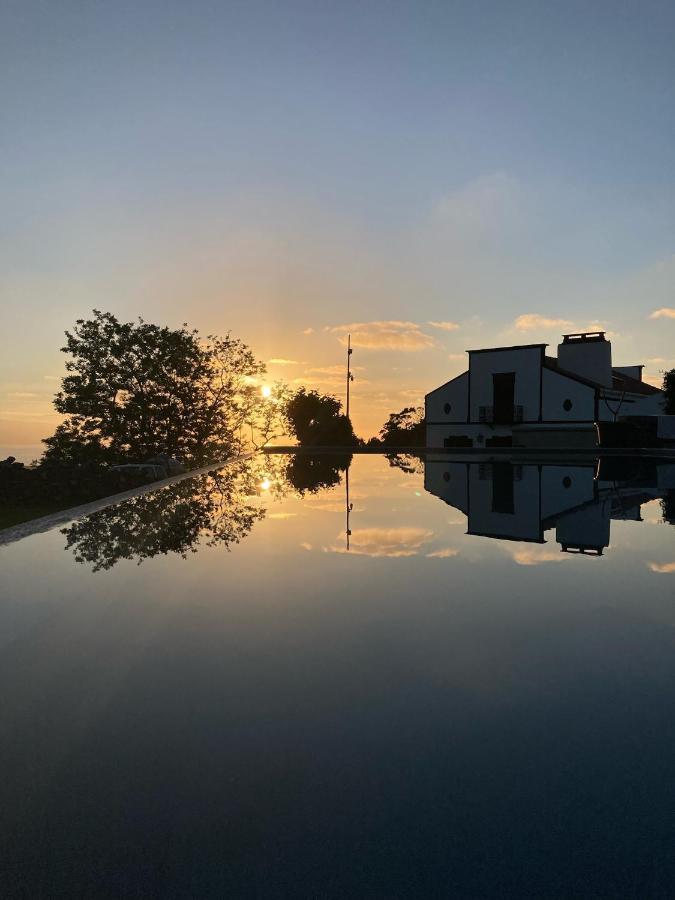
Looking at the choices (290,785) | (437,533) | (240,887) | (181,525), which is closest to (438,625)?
(290,785)

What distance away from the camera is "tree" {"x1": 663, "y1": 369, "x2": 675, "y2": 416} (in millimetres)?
55062

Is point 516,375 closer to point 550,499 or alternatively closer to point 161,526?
point 550,499

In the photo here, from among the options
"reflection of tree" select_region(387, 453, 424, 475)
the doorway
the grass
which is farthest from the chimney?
the grass

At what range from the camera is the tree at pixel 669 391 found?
5506 cm

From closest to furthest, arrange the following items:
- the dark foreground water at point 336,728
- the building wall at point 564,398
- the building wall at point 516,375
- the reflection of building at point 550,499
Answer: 1. the dark foreground water at point 336,728
2. the reflection of building at point 550,499
3. the building wall at point 564,398
4. the building wall at point 516,375

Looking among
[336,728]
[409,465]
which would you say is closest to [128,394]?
[409,465]

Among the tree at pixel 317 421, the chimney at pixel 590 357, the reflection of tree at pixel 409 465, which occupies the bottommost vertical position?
the reflection of tree at pixel 409 465

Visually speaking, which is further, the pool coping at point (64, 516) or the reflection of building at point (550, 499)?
the reflection of building at point (550, 499)

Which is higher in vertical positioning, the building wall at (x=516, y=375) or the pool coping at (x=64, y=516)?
the building wall at (x=516, y=375)

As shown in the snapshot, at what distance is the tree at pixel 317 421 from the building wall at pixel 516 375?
47.0 feet

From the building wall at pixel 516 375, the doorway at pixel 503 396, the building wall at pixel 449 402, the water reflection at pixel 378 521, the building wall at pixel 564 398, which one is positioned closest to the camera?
the water reflection at pixel 378 521

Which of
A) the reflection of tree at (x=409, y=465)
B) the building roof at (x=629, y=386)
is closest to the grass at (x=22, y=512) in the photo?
the reflection of tree at (x=409, y=465)

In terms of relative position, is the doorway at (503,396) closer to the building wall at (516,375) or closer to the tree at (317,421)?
the building wall at (516,375)

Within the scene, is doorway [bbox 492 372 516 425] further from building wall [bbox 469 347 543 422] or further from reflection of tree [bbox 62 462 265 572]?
reflection of tree [bbox 62 462 265 572]
